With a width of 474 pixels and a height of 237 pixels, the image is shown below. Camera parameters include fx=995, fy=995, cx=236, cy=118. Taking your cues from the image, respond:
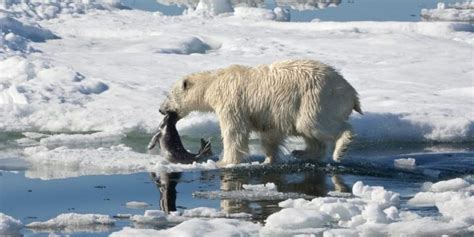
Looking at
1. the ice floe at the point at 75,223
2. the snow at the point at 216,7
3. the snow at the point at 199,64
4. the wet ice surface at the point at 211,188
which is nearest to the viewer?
the ice floe at the point at 75,223

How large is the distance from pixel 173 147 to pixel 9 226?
10.7 ft

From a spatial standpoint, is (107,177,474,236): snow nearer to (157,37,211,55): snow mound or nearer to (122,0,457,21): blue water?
(157,37,211,55): snow mound

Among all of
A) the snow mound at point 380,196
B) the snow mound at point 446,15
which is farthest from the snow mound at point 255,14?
the snow mound at point 380,196

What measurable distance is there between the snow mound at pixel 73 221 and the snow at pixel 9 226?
10 cm

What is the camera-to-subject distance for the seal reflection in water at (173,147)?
32.4ft

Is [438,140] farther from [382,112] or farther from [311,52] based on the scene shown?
[311,52]

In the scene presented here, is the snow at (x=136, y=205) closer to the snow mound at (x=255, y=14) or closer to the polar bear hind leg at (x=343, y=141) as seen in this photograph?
the polar bear hind leg at (x=343, y=141)

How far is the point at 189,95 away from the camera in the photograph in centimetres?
1010

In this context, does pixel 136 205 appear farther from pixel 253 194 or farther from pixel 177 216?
pixel 253 194

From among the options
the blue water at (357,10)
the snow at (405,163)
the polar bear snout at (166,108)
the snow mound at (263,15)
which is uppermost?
the polar bear snout at (166,108)

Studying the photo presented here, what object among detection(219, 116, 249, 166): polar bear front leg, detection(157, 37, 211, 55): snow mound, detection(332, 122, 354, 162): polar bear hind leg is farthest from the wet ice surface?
detection(157, 37, 211, 55): snow mound

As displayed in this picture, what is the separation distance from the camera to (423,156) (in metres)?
10.1

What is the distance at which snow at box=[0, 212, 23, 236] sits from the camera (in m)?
6.79

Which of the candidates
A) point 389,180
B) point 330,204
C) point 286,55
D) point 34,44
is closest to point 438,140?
point 389,180
